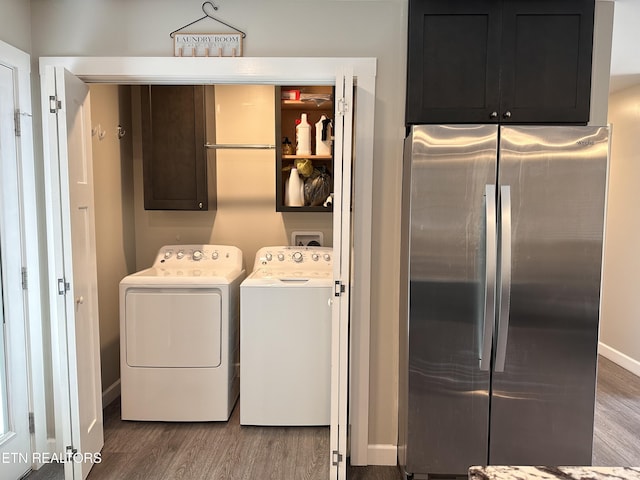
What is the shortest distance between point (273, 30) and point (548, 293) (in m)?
A: 1.89

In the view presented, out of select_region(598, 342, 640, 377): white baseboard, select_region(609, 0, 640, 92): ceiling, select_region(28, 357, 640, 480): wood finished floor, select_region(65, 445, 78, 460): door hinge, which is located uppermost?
select_region(609, 0, 640, 92): ceiling

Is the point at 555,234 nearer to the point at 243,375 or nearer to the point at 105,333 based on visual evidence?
the point at 243,375

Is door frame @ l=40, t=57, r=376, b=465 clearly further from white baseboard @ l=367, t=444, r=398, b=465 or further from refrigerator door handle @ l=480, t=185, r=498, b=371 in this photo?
refrigerator door handle @ l=480, t=185, r=498, b=371

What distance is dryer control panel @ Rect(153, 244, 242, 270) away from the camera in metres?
3.22

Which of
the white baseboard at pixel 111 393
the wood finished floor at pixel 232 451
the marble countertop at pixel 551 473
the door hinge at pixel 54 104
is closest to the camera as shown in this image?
the marble countertop at pixel 551 473

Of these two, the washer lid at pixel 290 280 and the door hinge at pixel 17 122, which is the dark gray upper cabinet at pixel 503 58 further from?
the door hinge at pixel 17 122

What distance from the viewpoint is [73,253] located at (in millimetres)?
2049

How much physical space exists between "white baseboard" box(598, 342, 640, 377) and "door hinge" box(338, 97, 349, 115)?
3.57 metres

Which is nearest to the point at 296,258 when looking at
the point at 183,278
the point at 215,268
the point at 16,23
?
the point at 215,268

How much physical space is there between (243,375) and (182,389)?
0.42m

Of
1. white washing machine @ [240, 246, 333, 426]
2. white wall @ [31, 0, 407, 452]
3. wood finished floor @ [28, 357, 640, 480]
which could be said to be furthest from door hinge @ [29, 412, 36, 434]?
white wall @ [31, 0, 407, 452]

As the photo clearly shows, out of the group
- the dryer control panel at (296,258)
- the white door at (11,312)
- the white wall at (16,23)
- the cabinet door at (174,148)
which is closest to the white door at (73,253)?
the white door at (11,312)

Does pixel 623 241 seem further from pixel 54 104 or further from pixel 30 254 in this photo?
pixel 30 254

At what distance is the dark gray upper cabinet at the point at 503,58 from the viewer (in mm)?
2062
